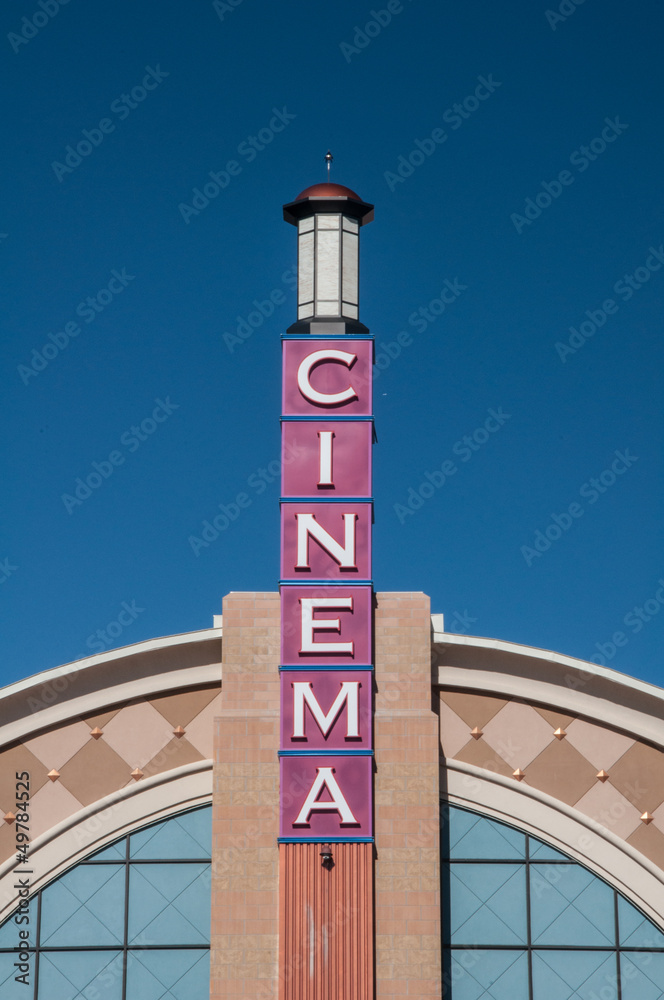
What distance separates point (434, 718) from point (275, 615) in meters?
3.57

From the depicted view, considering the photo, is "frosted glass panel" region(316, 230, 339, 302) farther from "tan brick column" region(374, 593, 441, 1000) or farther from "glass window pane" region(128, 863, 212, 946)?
"glass window pane" region(128, 863, 212, 946)

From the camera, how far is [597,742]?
29188mm

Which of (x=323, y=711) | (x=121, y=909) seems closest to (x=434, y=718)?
(x=323, y=711)

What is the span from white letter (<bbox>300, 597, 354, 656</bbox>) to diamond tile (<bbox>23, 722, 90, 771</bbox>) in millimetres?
4732

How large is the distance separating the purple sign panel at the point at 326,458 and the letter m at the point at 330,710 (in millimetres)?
3644

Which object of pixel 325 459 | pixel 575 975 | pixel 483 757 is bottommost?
pixel 575 975

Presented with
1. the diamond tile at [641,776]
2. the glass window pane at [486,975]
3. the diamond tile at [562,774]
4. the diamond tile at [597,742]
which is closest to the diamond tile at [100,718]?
the glass window pane at [486,975]

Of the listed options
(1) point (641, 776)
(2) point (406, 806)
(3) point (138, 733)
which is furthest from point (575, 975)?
(3) point (138, 733)

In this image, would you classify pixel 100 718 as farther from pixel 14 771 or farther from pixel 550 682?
pixel 550 682

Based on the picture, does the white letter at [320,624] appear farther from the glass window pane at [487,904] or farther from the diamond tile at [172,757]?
the glass window pane at [487,904]

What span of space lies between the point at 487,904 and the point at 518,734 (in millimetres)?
3260

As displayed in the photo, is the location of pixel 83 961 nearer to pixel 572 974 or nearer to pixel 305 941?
pixel 305 941

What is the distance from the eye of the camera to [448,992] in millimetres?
27406

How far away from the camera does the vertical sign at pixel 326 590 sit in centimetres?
2744
